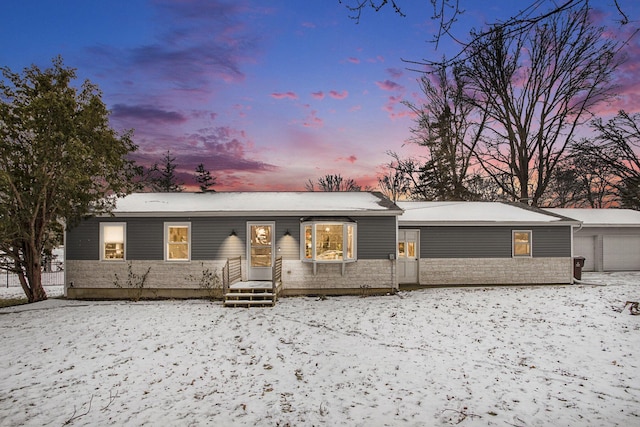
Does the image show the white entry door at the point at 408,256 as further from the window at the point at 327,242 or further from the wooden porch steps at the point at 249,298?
the wooden porch steps at the point at 249,298

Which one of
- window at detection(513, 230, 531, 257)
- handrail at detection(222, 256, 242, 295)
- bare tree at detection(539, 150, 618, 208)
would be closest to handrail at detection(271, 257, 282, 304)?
handrail at detection(222, 256, 242, 295)

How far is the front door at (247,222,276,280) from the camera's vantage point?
12969 millimetres

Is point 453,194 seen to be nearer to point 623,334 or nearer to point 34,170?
point 623,334

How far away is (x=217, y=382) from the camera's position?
5773 millimetres

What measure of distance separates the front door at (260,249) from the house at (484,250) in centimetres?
596

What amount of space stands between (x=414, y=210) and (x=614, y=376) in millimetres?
11083

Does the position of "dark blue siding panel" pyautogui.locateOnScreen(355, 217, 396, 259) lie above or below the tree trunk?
above

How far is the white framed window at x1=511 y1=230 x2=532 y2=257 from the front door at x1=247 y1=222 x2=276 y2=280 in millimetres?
11085

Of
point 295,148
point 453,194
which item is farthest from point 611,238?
point 295,148

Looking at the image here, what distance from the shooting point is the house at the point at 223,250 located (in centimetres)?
1283

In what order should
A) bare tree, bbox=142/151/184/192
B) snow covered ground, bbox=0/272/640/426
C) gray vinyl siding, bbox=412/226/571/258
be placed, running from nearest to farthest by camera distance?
snow covered ground, bbox=0/272/640/426, gray vinyl siding, bbox=412/226/571/258, bare tree, bbox=142/151/184/192

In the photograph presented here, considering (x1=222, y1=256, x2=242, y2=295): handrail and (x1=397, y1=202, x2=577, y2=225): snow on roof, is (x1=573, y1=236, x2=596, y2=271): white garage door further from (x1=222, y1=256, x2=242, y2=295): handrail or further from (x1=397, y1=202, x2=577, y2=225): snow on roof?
(x1=222, y1=256, x2=242, y2=295): handrail

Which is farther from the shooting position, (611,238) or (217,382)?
(611,238)

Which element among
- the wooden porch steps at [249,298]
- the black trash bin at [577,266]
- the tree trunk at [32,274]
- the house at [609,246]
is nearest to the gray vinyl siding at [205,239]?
the tree trunk at [32,274]
